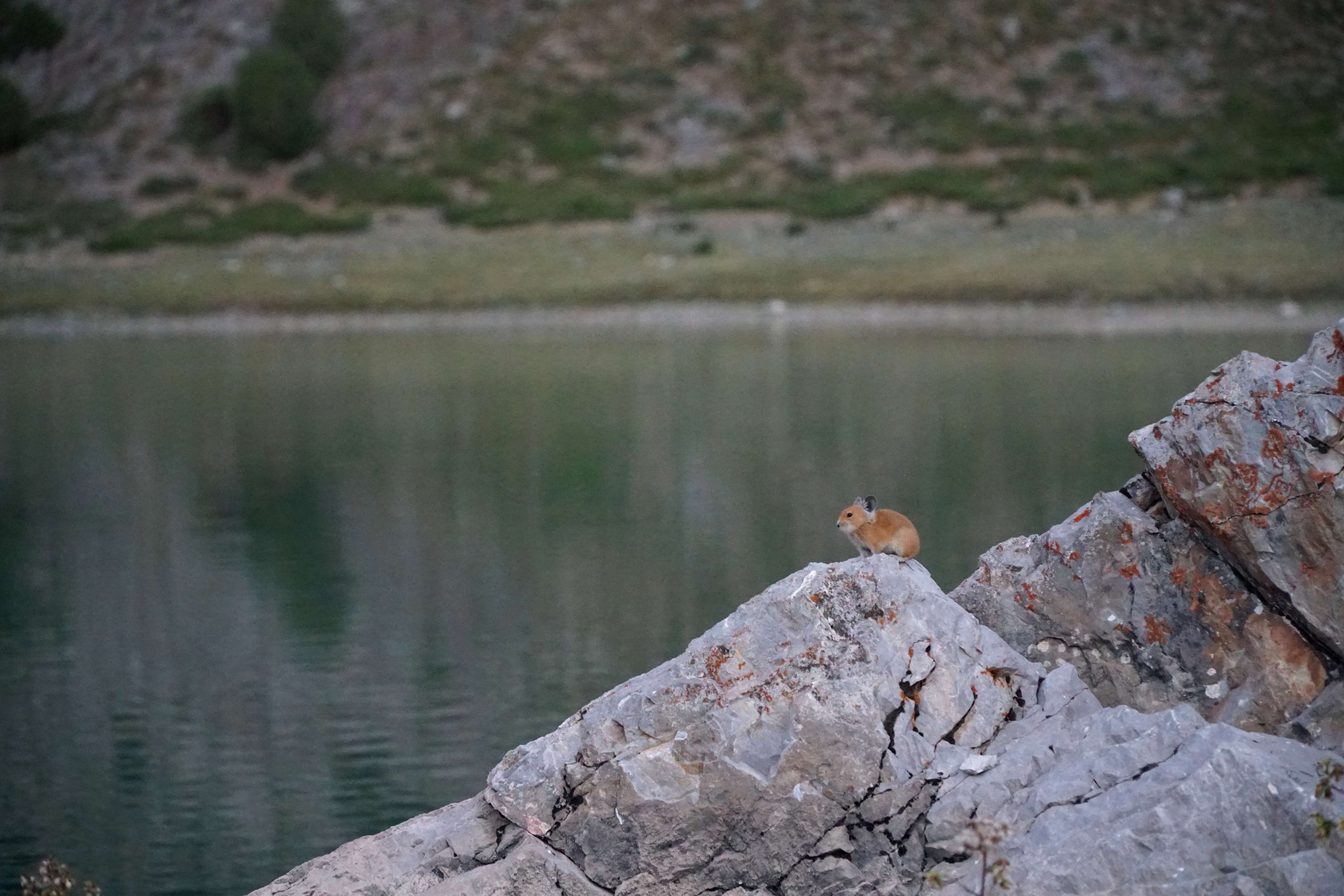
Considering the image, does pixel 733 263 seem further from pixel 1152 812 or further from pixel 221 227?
pixel 1152 812

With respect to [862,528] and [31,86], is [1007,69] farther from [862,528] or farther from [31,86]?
[862,528]

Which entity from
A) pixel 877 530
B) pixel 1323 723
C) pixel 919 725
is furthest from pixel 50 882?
pixel 1323 723

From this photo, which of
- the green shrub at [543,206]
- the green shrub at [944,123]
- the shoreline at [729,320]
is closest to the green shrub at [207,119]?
the green shrub at [543,206]

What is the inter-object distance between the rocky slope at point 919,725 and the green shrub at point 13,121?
171ft

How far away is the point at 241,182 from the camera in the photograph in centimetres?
5178

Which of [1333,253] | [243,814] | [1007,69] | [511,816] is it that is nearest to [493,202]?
[1007,69]

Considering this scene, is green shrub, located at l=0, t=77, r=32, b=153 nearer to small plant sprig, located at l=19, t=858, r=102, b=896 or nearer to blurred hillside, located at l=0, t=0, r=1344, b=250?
blurred hillside, located at l=0, t=0, r=1344, b=250

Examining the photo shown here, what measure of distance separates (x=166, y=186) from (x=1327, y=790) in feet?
160

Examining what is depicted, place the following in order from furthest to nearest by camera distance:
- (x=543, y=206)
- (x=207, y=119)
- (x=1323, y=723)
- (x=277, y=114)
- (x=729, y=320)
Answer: (x=207, y=119), (x=277, y=114), (x=543, y=206), (x=729, y=320), (x=1323, y=723)

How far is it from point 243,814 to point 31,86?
54098 millimetres

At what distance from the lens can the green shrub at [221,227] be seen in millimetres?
45625

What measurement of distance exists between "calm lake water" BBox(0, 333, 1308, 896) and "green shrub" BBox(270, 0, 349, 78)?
2011 cm

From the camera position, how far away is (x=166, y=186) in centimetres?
5097

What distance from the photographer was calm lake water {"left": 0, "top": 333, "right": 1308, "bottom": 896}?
11562 mm
